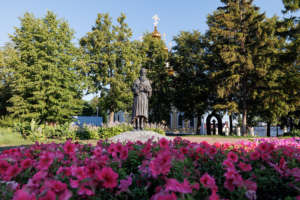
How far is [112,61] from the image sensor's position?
25234 millimetres

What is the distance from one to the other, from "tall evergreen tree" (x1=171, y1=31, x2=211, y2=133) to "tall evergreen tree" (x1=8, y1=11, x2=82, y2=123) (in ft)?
35.4

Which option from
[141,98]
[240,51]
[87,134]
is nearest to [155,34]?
[240,51]

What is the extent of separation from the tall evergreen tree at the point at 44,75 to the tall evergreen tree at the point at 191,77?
1078cm

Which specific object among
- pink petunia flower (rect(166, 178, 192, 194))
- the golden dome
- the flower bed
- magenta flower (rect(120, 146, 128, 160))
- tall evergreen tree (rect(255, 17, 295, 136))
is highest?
the golden dome

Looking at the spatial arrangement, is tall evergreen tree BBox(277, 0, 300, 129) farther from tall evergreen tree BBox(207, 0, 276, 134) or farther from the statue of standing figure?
the statue of standing figure

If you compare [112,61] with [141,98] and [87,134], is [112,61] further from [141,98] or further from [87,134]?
[141,98]

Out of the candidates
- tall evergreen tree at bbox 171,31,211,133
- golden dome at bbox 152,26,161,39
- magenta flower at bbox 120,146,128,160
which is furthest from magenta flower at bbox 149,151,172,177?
golden dome at bbox 152,26,161,39

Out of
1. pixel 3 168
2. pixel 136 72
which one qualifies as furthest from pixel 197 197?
pixel 136 72

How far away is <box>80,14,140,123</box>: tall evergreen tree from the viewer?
24.4 m

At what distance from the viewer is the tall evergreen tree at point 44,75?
61.0 ft

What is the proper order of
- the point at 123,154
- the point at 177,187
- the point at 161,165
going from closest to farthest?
the point at 177,187
the point at 161,165
the point at 123,154

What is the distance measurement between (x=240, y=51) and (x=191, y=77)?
5669 mm

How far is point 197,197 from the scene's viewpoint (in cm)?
157

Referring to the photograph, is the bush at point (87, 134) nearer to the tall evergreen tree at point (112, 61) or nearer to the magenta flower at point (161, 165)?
the tall evergreen tree at point (112, 61)
